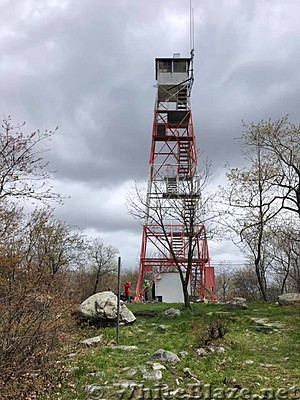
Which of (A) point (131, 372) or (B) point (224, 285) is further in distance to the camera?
(B) point (224, 285)

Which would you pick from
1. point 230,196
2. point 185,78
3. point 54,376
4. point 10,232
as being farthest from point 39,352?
point 185,78

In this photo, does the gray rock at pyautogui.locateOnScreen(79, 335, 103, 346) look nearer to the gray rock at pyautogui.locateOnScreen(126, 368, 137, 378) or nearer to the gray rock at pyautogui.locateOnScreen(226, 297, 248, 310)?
the gray rock at pyautogui.locateOnScreen(126, 368, 137, 378)

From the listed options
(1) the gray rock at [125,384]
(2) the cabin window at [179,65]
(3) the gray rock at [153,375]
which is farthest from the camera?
(2) the cabin window at [179,65]

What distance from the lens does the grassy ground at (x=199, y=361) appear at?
18.7ft

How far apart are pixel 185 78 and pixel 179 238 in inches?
371

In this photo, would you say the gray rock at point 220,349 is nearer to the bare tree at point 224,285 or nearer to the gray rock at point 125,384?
the gray rock at point 125,384

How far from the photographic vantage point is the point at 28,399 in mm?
5551

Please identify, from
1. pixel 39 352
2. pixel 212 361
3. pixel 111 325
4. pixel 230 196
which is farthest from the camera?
Result: pixel 230 196

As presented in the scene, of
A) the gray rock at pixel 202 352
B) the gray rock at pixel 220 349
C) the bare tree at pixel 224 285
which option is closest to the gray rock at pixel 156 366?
the gray rock at pixel 202 352

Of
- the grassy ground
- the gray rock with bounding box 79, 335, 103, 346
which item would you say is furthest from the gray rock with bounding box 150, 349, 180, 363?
the gray rock with bounding box 79, 335, 103, 346

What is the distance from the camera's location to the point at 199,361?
7109mm

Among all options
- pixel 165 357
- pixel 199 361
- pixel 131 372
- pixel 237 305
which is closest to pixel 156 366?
pixel 131 372

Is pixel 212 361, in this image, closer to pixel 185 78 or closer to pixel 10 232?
pixel 10 232

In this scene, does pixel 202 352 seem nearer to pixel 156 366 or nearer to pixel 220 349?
pixel 220 349
